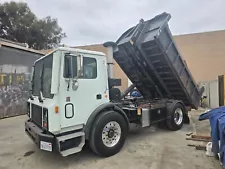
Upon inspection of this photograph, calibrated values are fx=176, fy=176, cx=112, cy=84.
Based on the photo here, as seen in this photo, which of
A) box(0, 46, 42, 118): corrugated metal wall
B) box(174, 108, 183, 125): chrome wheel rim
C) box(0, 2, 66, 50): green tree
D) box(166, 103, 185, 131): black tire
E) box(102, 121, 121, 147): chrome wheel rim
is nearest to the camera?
box(102, 121, 121, 147): chrome wheel rim

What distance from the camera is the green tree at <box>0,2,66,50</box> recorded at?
2245 centimetres

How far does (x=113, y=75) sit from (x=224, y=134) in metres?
2.53

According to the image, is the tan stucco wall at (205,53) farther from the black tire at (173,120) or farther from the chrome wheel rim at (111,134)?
the chrome wheel rim at (111,134)

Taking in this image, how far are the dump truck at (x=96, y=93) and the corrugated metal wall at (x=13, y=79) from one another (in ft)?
18.3

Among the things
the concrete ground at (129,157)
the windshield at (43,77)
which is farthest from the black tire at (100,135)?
the windshield at (43,77)

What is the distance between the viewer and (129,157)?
12.3ft

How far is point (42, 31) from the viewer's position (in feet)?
79.3

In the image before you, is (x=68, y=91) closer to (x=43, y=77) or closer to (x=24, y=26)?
(x=43, y=77)

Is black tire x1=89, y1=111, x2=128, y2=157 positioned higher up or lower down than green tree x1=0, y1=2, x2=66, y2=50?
lower down

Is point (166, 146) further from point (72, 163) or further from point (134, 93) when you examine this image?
point (134, 93)

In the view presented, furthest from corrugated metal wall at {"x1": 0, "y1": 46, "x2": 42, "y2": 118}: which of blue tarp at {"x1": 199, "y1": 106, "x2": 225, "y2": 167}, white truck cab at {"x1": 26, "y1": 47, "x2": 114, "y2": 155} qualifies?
blue tarp at {"x1": 199, "y1": 106, "x2": 225, "y2": 167}

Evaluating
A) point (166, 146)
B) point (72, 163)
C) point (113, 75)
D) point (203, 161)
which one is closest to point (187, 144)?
point (166, 146)

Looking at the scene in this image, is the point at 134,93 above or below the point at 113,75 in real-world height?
below

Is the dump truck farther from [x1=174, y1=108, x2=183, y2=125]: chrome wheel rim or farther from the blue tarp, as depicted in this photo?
the blue tarp
